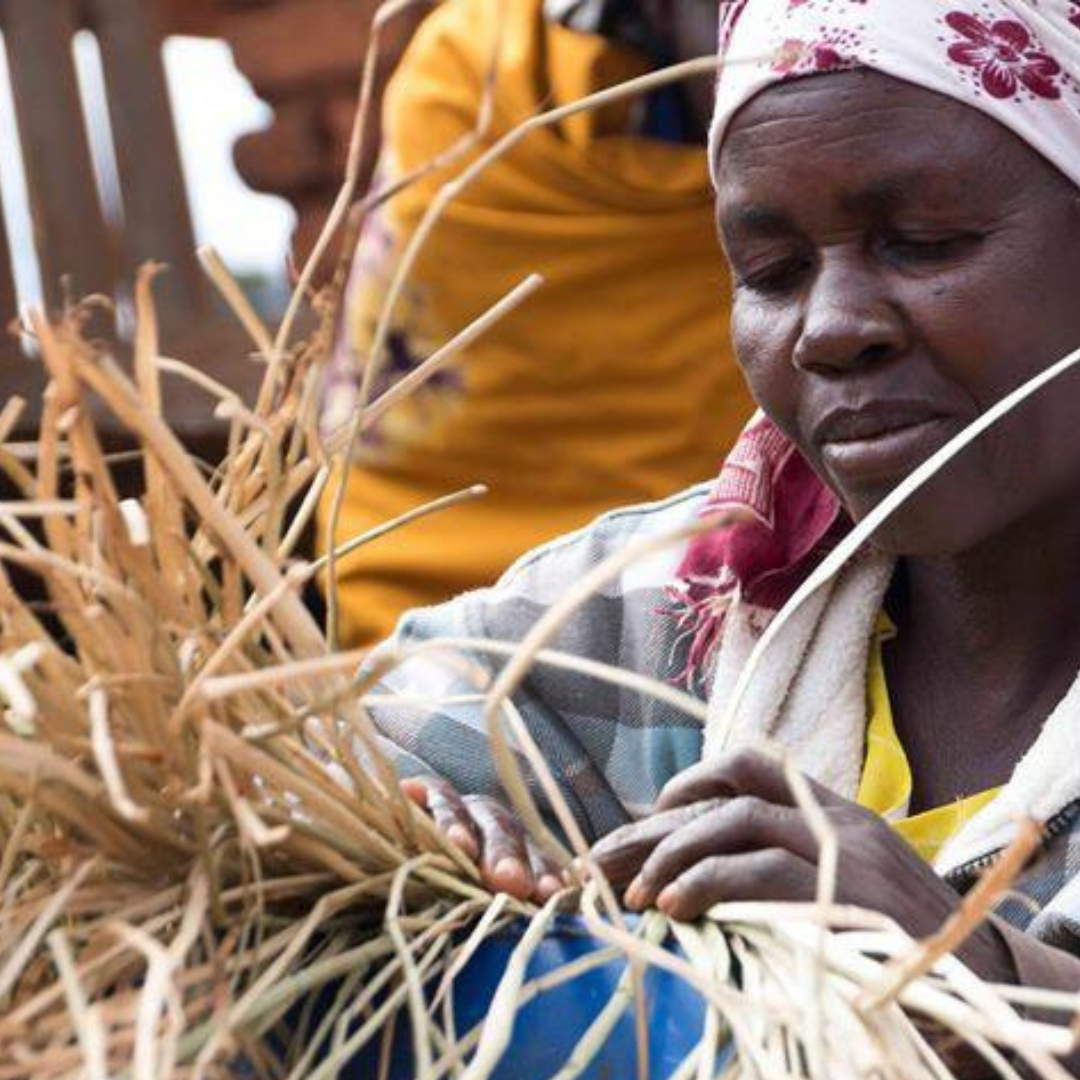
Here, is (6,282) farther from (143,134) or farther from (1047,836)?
(1047,836)

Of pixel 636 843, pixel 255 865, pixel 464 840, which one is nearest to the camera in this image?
pixel 255 865

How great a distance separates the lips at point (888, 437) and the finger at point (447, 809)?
373 mm

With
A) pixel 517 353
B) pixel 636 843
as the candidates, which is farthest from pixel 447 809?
pixel 517 353

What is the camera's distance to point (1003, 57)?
2189mm

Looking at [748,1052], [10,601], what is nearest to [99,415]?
[10,601]

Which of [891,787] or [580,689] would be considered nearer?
[891,787]

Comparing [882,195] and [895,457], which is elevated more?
[882,195]

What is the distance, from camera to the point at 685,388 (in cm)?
369

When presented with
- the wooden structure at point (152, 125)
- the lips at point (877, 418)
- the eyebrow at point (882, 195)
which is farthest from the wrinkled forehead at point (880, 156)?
the wooden structure at point (152, 125)

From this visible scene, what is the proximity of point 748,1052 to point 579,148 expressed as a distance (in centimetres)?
209

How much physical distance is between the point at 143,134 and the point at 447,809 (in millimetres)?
2772

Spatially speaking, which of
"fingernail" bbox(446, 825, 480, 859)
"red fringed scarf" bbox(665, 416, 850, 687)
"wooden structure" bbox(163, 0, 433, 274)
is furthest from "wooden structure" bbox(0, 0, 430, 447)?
"fingernail" bbox(446, 825, 480, 859)

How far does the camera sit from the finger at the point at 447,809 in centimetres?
186

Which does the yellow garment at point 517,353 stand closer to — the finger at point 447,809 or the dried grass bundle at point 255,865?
the finger at point 447,809
